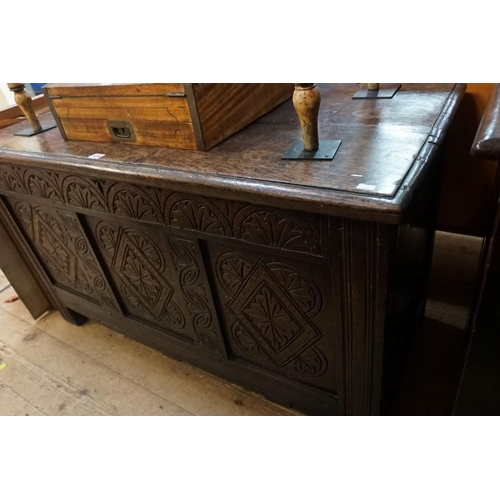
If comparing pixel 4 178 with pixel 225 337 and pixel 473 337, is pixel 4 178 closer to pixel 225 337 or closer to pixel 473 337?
pixel 225 337

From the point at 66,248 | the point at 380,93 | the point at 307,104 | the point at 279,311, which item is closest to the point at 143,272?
the point at 66,248

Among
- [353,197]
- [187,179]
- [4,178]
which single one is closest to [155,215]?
[187,179]

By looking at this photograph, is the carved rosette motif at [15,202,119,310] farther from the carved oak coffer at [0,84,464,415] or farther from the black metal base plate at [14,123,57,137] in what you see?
the black metal base plate at [14,123,57,137]

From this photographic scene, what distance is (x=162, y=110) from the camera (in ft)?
3.10

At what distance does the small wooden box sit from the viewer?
36.0 inches

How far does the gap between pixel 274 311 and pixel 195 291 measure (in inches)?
10.4

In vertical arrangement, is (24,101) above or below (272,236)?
above

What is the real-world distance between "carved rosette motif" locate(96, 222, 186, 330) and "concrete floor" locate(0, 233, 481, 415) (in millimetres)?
295

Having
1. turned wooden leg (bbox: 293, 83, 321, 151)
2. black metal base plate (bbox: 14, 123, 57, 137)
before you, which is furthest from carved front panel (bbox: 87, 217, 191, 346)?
turned wooden leg (bbox: 293, 83, 321, 151)

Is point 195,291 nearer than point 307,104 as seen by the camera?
No

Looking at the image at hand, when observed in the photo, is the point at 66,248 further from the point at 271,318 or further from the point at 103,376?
the point at 271,318

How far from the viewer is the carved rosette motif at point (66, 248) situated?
1345 millimetres

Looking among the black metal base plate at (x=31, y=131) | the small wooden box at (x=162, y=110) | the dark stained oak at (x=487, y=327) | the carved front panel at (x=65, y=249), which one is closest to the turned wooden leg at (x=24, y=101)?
the black metal base plate at (x=31, y=131)

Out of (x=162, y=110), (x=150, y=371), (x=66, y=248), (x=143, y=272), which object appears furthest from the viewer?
(x=150, y=371)
